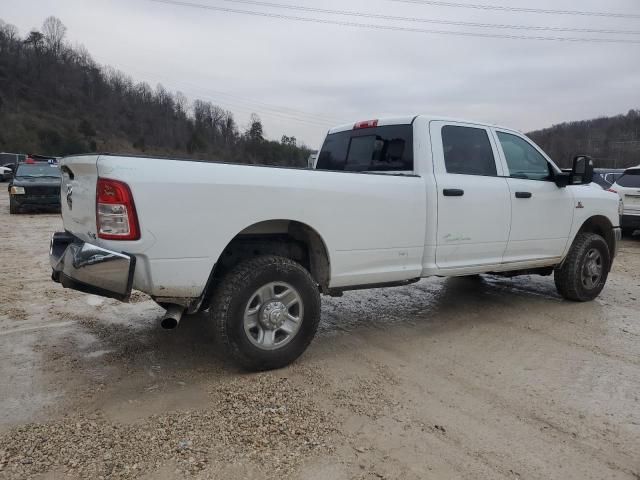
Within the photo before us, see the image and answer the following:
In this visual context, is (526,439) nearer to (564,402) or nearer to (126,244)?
(564,402)

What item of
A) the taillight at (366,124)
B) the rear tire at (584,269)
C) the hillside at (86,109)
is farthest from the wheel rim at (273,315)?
the hillside at (86,109)

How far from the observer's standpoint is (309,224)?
3.68 m

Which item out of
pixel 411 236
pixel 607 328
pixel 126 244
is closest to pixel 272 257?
pixel 126 244

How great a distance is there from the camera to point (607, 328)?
5.02 meters

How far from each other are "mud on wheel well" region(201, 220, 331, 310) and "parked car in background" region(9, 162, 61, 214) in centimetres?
1338

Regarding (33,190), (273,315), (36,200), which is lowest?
(36,200)

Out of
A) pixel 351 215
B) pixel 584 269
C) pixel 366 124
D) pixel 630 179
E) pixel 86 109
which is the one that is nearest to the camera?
pixel 351 215

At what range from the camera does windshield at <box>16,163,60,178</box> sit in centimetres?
1520

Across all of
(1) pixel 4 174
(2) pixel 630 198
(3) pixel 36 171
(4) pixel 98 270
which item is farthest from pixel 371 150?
(1) pixel 4 174

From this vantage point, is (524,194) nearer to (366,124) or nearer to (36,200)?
(366,124)

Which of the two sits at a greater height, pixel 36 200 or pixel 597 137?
pixel 597 137

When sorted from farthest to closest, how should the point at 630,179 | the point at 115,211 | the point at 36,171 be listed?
the point at 36,171 < the point at 630,179 < the point at 115,211

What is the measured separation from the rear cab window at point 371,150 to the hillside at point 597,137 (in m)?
45.0

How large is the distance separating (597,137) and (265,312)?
57210mm
